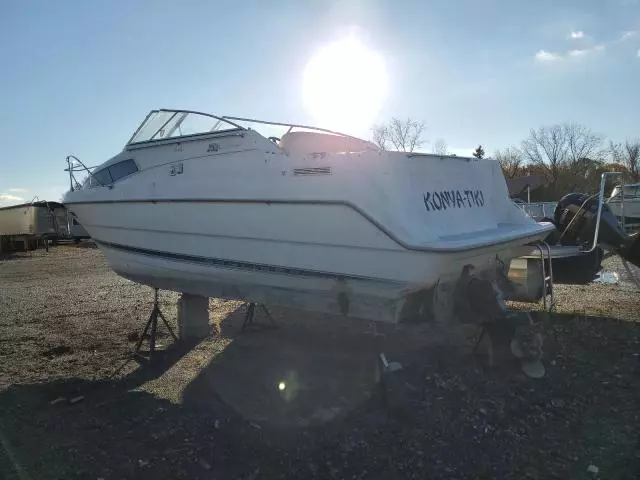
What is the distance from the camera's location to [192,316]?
246 inches

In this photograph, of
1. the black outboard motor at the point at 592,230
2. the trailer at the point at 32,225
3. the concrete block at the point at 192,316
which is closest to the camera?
the concrete block at the point at 192,316

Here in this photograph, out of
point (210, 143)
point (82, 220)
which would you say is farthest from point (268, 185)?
point (82, 220)

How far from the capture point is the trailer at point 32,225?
83.3 ft

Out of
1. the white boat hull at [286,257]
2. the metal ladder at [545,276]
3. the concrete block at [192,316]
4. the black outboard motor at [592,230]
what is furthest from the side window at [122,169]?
the black outboard motor at [592,230]

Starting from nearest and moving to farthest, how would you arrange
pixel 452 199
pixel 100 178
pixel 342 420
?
pixel 342 420 → pixel 452 199 → pixel 100 178

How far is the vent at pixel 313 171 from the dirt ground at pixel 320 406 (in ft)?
5.74

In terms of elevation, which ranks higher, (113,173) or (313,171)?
(113,173)

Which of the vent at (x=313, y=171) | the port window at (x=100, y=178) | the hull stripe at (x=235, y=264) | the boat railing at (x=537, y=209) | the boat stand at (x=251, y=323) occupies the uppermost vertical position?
the port window at (x=100, y=178)

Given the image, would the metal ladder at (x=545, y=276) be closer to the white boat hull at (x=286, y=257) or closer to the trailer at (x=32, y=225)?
the white boat hull at (x=286, y=257)

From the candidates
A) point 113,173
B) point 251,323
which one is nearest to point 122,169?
point 113,173

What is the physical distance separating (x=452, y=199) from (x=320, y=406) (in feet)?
7.44

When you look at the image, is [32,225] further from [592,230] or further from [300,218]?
[592,230]

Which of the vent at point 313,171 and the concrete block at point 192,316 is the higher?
the vent at point 313,171

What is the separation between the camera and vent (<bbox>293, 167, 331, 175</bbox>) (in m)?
4.54
